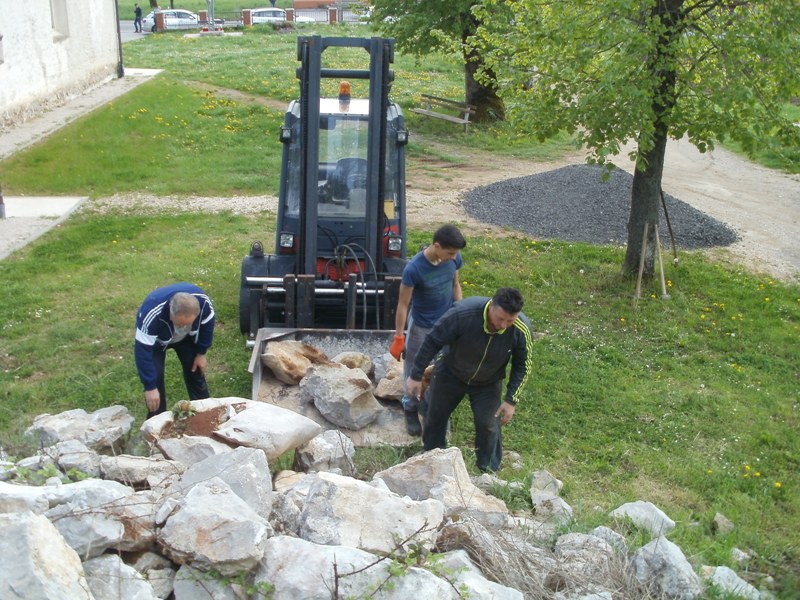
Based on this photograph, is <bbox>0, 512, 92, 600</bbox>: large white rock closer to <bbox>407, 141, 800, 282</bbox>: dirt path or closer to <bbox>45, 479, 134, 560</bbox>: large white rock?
<bbox>45, 479, 134, 560</bbox>: large white rock

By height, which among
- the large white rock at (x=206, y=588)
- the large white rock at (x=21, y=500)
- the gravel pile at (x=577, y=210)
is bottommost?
the gravel pile at (x=577, y=210)

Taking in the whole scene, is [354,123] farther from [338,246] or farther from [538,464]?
[538,464]

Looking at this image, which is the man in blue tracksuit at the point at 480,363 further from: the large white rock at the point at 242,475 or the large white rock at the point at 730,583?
the large white rock at the point at 730,583

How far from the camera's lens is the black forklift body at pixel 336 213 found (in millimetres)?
8047

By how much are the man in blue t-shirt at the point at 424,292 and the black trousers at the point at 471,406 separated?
0.34m

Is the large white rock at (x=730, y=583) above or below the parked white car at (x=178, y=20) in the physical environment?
above

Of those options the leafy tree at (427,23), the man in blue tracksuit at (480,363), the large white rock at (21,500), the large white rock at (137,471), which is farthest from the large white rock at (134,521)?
the leafy tree at (427,23)

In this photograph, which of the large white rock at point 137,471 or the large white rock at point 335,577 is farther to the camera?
the large white rock at point 137,471

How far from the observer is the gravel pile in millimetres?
13773

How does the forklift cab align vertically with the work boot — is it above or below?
above

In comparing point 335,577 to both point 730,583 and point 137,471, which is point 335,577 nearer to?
point 137,471

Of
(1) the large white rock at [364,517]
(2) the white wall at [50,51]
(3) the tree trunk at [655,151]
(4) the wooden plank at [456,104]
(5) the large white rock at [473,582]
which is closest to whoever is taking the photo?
(5) the large white rock at [473,582]

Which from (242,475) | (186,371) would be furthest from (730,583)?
(186,371)

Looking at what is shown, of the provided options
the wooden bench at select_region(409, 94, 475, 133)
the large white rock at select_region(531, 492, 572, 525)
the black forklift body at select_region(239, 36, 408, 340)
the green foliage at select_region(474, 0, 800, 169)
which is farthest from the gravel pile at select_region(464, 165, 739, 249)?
the large white rock at select_region(531, 492, 572, 525)
